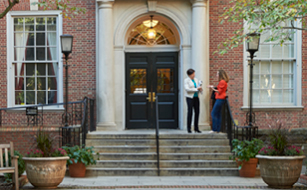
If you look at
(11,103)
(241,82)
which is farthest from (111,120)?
(241,82)

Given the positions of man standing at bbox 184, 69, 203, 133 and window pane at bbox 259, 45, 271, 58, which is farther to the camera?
window pane at bbox 259, 45, 271, 58

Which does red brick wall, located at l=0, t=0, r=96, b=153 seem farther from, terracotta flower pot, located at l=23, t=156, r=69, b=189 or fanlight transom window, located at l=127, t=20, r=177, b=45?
terracotta flower pot, located at l=23, t=156, r=69, b=189

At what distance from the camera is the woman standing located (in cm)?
1146

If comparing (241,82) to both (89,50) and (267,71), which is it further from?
(89,50)

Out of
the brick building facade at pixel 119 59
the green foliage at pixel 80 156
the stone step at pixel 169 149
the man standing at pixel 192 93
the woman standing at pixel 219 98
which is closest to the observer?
the green foliage at pixel 80 156

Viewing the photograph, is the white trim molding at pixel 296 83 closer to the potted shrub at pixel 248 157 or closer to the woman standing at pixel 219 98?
the woman standing at pixel 219 98

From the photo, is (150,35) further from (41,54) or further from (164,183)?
(164,183)

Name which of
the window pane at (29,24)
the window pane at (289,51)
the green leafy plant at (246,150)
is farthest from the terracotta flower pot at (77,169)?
the window pane at (289,51)

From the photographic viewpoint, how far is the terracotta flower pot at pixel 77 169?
9742 millimetres

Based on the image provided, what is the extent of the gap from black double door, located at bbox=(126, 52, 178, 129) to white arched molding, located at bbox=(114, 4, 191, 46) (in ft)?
2.53

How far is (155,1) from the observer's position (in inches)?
502

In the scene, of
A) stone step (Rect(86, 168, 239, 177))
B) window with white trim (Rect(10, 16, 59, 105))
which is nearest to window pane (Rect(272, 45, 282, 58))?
stone step (Rect(86, 168, 239, 177))

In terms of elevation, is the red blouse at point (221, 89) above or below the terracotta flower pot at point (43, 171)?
above

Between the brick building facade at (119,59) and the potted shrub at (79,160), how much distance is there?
8.68ft
